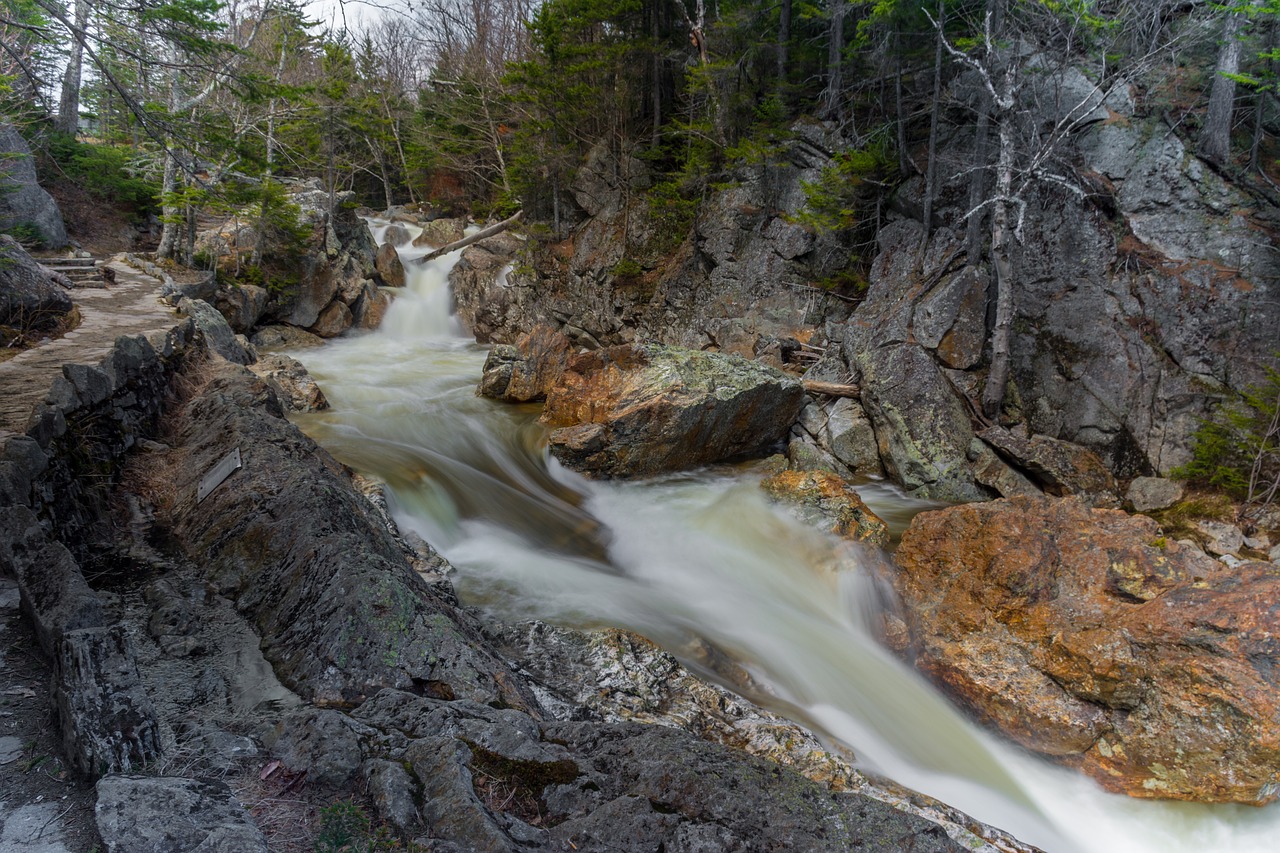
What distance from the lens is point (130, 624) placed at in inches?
121

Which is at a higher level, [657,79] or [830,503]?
[657,79]

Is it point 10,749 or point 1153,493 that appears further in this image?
point 1153,493

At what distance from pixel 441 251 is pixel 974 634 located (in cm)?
2044

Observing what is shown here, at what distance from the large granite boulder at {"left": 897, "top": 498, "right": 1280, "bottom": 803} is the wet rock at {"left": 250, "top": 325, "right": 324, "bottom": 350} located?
14893 millimetres

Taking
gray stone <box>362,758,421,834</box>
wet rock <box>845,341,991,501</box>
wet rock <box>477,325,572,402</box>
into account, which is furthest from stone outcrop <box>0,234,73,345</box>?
wet rock <box>845,341,991,501</box>

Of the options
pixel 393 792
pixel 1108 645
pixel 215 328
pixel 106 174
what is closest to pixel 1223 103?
pixel 1108 645

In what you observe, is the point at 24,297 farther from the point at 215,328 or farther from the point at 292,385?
the point at 292,385

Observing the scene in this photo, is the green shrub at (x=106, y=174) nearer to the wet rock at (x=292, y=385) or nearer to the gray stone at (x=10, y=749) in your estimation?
the wet rock at (x=292, y=385)

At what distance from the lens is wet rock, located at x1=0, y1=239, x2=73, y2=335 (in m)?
7.91

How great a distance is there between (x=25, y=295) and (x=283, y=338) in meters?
7.60

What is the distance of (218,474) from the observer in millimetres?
4738

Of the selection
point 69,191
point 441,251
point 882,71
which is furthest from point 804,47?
point 69,191

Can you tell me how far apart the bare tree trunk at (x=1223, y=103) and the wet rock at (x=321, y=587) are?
1323cm

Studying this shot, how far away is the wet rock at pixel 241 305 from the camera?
48.0ft
